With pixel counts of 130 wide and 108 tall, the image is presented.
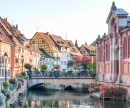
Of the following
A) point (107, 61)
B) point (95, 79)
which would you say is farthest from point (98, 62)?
point (107, 61)

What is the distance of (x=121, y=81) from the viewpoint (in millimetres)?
44281

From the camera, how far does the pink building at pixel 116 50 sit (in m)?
43.0

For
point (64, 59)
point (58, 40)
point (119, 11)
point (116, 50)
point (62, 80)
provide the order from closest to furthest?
1. point (119, 11)
2. point (116, 50)
3. point (62, 80)
4. point (58, 40)
5. point (64, 59)

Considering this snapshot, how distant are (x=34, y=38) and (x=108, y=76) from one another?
56.8m

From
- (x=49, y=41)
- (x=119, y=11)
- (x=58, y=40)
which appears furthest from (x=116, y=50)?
(x=58, y=40)

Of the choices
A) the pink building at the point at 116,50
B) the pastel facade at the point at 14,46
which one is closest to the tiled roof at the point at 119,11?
the pink building at the point at 116,50

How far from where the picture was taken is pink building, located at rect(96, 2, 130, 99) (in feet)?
141

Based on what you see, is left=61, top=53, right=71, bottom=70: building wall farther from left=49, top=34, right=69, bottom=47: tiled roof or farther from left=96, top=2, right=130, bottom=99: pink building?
left=96, top=2, right=130, bottom=99: pink building

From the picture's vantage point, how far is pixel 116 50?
47625 millimetres

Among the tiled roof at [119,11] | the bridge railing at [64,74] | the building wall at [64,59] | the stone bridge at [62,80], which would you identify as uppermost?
the tiled roof at [119,11]

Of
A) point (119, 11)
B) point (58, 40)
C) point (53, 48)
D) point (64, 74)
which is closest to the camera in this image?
point (119, 11)

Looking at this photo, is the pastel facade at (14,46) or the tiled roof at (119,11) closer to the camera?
the tiled roof at (119,11)

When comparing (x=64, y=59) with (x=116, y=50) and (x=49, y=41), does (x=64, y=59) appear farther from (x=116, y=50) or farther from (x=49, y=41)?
(x=116, y=50)

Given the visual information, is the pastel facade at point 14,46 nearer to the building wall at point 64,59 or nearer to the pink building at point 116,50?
the pink building at point 116,50
